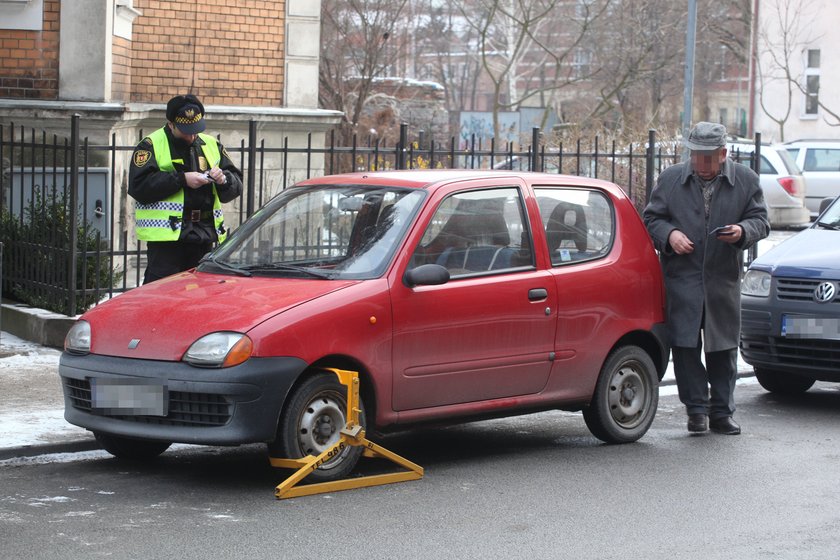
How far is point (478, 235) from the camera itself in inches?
283

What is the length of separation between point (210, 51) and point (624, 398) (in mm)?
9259

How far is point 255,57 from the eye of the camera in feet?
52.8

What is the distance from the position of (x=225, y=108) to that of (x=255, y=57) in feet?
3.10

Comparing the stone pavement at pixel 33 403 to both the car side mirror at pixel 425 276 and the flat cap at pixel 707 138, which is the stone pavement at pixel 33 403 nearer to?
the car side mirror at pixel 425 276

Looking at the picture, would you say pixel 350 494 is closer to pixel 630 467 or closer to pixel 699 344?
pixel 630 467

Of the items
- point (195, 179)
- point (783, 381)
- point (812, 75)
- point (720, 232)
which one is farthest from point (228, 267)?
point (812, 75)

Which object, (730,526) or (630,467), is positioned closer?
(730,526)

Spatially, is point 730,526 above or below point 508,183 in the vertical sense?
below

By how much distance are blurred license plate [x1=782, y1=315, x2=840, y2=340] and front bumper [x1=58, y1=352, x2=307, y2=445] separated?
418 cm

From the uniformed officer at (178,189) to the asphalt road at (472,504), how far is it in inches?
62.6

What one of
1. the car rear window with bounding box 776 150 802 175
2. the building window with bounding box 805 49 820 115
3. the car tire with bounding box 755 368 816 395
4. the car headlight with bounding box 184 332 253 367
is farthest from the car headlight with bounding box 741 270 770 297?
the building window with bounding box 805 49 820 115

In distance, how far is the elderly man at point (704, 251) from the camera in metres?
8.14

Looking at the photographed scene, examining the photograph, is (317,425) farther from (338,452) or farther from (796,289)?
(796,289)

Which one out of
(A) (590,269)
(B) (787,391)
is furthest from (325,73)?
(A) (590,269)
